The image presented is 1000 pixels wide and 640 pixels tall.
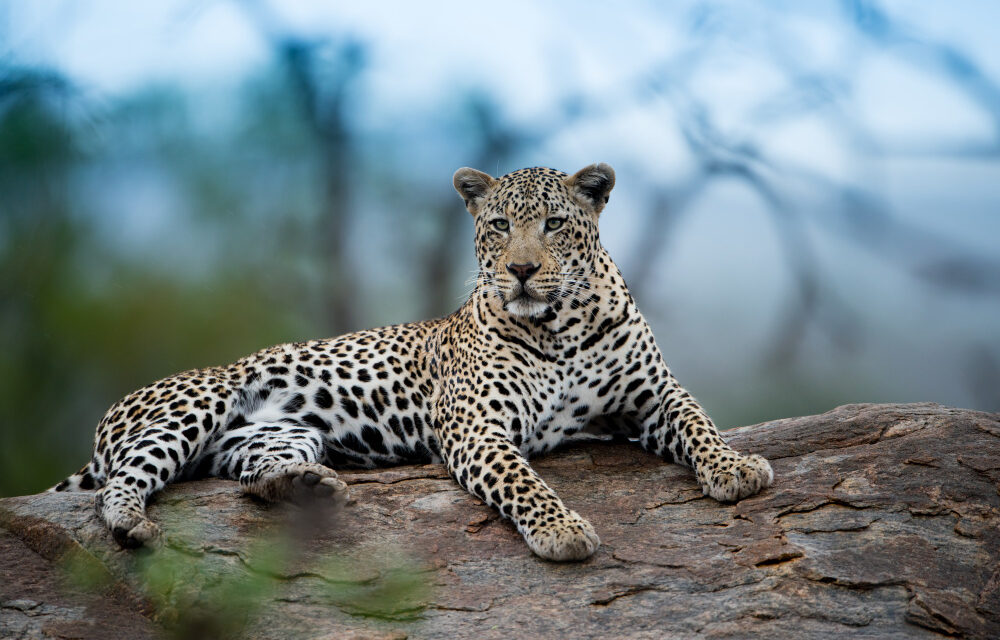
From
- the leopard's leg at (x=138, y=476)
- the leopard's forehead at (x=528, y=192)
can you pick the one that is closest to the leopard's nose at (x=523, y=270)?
the leopard's forehead at (x=528, y=192)

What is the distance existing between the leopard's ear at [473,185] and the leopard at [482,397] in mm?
18

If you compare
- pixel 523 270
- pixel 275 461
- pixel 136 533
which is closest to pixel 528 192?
pixel 523 270

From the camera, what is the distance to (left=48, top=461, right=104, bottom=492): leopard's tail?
8117 millimetres

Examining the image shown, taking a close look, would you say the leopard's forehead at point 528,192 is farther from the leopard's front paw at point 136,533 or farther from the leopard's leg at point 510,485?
the leopard's front paw at point 136,533

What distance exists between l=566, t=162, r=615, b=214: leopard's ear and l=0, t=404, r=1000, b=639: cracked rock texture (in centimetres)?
229

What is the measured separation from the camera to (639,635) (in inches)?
203

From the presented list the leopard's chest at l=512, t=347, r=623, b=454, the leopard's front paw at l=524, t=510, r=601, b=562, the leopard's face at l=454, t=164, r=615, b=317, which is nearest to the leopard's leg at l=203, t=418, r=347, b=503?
the leopard's front paw at l=524, t=510, r=601, b=562

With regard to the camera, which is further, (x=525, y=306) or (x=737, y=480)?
(x=525, y=306)

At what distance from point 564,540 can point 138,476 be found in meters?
3.27

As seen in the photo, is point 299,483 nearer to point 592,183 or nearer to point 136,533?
point 136,533

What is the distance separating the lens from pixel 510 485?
6.70 meters

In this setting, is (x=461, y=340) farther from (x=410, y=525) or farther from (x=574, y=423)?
(x=410, y=525)

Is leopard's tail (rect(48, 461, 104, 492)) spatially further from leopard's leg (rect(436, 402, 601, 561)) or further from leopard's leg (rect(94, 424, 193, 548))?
leopard's leg (rect(436, 402, 601, 561))

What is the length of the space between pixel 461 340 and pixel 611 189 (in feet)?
6.18
